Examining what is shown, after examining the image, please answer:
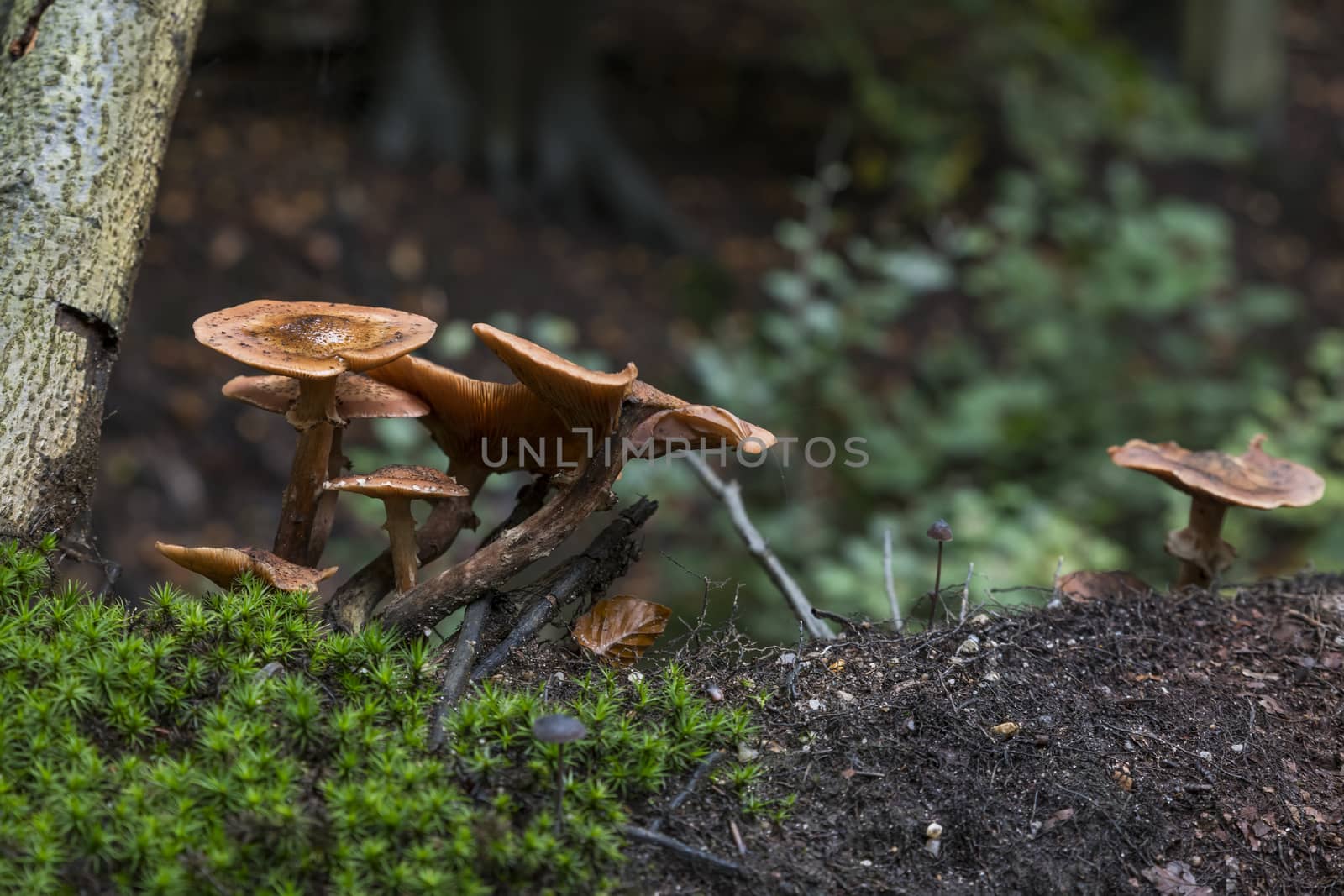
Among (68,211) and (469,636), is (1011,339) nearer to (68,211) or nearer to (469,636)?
(469,636)

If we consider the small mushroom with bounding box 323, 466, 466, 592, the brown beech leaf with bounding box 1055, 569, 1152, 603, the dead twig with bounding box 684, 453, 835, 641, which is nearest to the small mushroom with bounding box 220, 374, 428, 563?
the small mushroom with bounding box 323, 466, 466, 592

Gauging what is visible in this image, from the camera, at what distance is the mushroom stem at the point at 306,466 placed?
2.66 meters

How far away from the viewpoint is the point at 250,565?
8.34 feet

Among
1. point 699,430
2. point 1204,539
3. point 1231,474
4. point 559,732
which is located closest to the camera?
point 559,732

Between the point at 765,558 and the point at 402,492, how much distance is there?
1.46 m

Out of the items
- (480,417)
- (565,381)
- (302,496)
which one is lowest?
(302,496)

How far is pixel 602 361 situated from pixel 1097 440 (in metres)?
4.74

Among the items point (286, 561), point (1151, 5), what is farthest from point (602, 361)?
point (1151, 5)

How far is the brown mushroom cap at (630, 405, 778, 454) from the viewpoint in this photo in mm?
2484

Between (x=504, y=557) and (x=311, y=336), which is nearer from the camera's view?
(x=311, y=336)

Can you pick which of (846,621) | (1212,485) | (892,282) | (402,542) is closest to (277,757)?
(402,542)

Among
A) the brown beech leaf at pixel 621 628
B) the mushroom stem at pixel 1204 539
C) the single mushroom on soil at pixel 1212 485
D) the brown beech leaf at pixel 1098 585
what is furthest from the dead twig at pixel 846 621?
the mushroom stem at pixel 1204 539

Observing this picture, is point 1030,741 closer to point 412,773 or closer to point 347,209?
point 412,773

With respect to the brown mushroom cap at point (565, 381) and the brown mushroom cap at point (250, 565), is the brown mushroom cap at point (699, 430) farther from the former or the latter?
the brown mushroom cap at point (250, 565)
